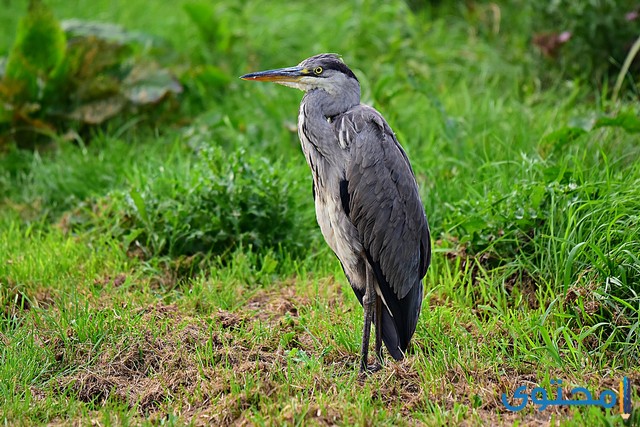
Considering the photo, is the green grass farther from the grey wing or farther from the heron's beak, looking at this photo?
the heron's beak

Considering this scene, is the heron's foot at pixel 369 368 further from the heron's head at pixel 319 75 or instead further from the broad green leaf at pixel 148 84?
the broad green leaf at pixel 148 84

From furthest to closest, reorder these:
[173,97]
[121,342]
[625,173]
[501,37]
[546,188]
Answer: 1. [501,37]
2. [173,97]
3. [625,173]
4. [546,188]
5. [121,342]

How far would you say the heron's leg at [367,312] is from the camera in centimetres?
423

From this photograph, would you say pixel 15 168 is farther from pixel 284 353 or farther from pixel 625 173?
pixel 625 173

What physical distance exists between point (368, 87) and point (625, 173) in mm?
2339

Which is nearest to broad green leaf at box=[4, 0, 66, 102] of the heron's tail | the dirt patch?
the dirt patch

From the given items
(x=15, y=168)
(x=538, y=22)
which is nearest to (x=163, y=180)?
(x=15, y=168)

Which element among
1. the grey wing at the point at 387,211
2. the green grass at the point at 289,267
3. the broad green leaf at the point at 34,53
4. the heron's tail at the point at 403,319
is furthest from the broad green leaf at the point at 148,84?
the heron's tail at the point at 403,319

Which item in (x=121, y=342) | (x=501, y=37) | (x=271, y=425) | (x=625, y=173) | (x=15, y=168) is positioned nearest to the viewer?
(x=271, y=425)

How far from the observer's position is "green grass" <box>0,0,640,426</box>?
13.0 feet

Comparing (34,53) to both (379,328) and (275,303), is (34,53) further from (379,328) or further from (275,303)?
(379,328)

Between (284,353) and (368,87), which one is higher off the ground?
(368,87)

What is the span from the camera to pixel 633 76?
7.10 m

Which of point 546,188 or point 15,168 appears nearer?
point 546,188
